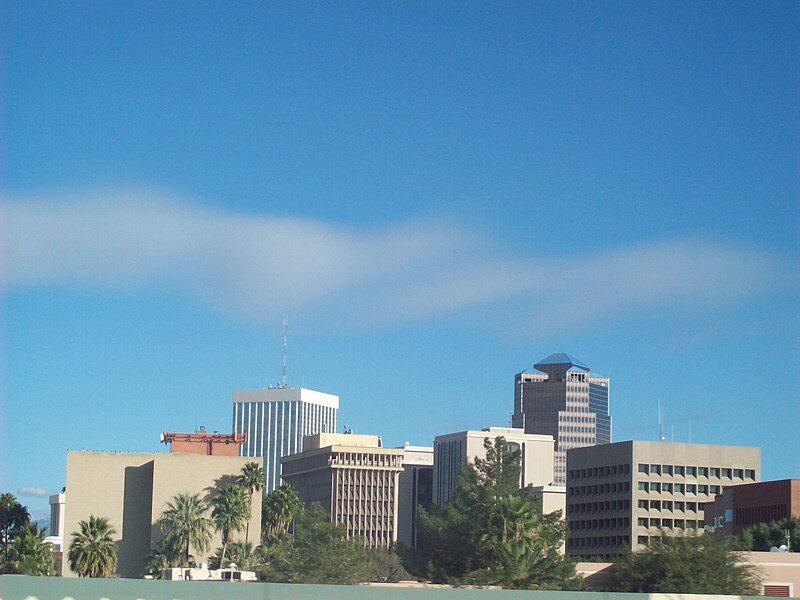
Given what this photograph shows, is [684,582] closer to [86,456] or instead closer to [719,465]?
[86,456]

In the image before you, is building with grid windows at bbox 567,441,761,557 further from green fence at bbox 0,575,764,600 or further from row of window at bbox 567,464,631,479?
green fence at bbox 0,575,764,600

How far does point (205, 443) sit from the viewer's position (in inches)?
6565

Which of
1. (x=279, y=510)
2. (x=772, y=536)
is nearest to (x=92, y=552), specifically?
(x=279, y=510)

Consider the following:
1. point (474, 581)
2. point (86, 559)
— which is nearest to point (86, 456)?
point (86, 559)

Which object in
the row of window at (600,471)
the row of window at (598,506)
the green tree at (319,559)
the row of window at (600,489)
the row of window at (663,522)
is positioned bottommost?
the green tree at (319,559)

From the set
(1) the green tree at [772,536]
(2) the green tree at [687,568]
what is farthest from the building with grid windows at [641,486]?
(2) the green tree at [687,568]

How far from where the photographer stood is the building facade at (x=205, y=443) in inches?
6531

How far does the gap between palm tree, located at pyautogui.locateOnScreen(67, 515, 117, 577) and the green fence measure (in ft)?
240

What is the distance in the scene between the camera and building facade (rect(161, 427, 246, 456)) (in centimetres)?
16588

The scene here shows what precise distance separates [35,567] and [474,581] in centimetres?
3266

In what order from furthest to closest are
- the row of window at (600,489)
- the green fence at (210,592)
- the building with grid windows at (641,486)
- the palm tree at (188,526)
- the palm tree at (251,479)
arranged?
1. the row of window at (600,489)
2. the building with grid windows at (641,486)
3. the palm tree at (251,479)
4. the palm tree at (188,526)
5. the green fence at (210,592)

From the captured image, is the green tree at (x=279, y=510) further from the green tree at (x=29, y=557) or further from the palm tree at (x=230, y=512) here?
the green tree at (x=29, y=557)

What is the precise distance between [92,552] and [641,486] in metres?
89.3

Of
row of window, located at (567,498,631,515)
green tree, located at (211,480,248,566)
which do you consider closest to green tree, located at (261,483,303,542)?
green tree, located at (211,480,248,566)
